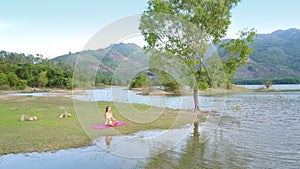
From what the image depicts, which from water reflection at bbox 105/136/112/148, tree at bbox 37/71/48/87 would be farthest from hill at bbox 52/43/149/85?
tree at bbox 37/71/48/87

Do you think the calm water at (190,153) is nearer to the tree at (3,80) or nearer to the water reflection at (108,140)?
the water reflection at (108,140)

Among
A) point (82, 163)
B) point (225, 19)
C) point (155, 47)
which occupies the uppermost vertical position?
point (225, 19)

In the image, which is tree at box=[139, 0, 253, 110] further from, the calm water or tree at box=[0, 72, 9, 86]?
tree at box=[0, 72, 9, 86]

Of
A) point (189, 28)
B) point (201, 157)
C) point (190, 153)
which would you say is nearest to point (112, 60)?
point (190, 153)

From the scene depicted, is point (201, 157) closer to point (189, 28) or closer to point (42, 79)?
point (189, 28)

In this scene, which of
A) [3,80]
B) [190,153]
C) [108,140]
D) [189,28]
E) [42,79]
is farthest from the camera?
[42,79]

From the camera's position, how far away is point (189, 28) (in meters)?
25.8

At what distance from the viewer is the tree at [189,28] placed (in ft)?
83.9

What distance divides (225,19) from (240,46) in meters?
2.88

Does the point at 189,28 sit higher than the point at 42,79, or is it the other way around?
the point at 189,28

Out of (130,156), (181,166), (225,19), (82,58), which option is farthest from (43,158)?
(225,19)

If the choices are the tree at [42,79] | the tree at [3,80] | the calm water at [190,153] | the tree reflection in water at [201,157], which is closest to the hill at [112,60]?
the calm water at [190,153]

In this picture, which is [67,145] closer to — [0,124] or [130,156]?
[130,156]

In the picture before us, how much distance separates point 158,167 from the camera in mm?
10148
